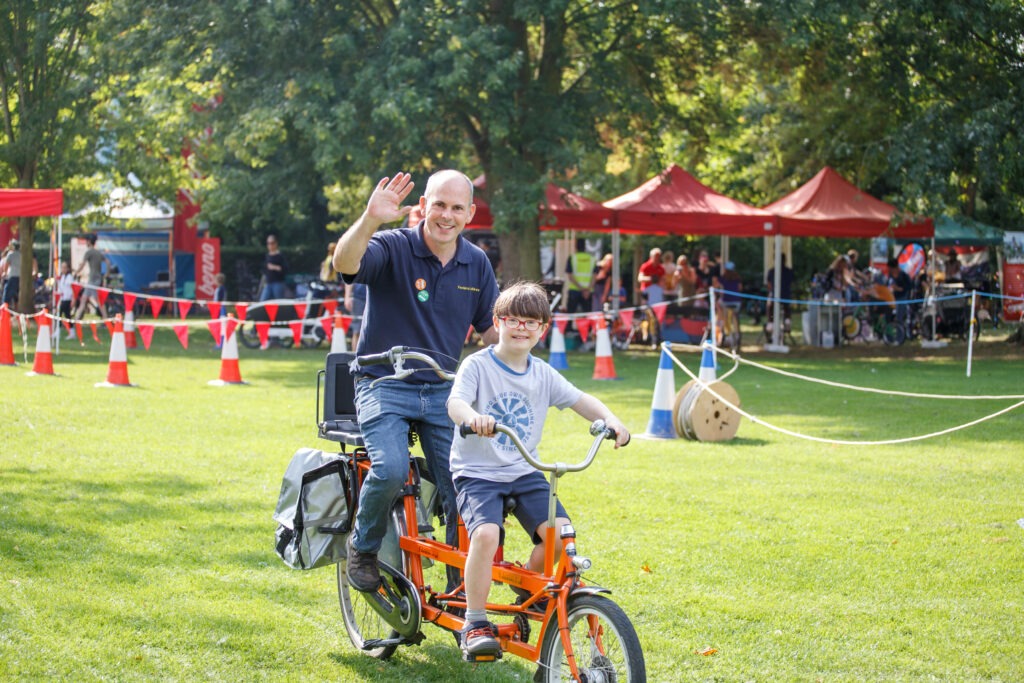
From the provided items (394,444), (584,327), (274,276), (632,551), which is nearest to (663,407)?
(632,551)

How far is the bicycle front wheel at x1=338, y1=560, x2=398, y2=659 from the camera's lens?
220 inches

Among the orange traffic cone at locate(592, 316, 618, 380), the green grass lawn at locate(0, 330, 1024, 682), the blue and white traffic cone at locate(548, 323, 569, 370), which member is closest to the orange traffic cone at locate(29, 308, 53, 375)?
the green grass lawn at locate(0, 330, 1024, 682)

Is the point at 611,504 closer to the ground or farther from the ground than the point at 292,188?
closer to the ground

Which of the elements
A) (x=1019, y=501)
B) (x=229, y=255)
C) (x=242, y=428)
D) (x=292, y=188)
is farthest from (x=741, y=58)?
(x=229, y=255)

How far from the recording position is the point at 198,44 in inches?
868

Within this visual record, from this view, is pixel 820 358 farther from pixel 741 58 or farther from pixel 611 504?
pixel 611 504

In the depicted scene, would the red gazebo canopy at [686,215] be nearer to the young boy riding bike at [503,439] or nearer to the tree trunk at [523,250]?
the tree trunk at [523,250]

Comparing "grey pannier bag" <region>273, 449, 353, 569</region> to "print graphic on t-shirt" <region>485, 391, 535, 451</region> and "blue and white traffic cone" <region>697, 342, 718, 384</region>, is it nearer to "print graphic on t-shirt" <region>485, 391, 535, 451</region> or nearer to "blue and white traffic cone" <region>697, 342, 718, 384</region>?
"print graphic on t-shirt" <region>485, 391, 535, 451</region>

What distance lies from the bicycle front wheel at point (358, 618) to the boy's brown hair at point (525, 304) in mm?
1654

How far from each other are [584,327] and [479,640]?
60.1 feet

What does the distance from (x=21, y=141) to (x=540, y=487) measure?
23.8m

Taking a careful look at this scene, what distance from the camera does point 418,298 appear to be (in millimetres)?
5152

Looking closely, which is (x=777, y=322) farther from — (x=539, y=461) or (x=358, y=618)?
(x=539, y=461)

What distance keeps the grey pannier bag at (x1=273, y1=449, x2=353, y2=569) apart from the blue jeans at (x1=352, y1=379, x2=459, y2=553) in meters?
0.21
